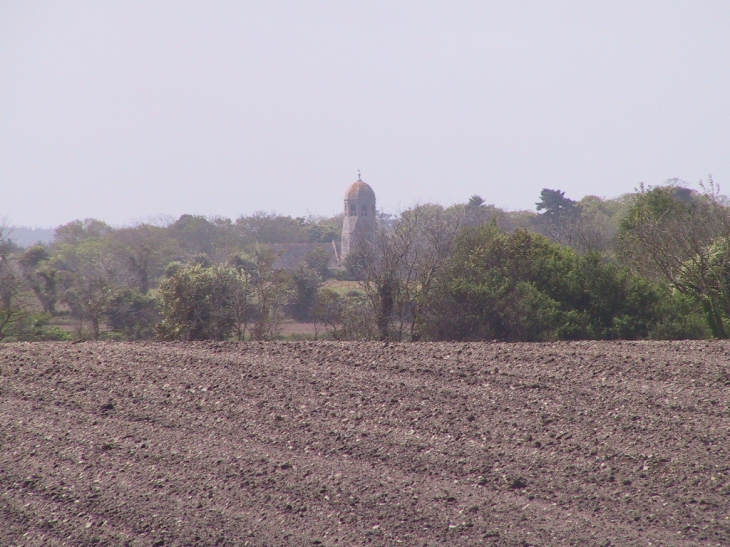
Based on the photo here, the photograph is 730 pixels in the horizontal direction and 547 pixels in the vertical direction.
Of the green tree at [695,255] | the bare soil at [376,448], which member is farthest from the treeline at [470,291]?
the bare soil at [376,448]

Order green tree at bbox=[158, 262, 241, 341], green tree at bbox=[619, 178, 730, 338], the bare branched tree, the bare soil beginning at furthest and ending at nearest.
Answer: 1. the bare branched tree
2. green tree at bbox=[158, 262, 241, 341]
3. green tree at bbox=[619, 178, 730, 338]
4. the bare soil

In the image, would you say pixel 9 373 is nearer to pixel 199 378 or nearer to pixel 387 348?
pixel 199 378

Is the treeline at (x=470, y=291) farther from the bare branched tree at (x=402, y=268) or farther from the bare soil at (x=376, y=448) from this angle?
the bare soil at (x=376, y=448)

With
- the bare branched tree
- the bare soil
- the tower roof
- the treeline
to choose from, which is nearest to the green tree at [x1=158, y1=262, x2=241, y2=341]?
the treeline

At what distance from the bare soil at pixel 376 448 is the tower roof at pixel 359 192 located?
7109 cm

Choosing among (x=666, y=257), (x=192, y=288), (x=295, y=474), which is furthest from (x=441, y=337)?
(x=295, y=474)

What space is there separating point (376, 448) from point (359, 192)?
2888 inches

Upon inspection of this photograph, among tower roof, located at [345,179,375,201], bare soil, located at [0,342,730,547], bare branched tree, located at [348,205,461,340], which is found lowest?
bare soil, located at [0,342,730,547]

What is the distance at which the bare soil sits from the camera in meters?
3.84

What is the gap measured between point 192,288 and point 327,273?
27.8m

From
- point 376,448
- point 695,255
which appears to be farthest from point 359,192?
point 376,448

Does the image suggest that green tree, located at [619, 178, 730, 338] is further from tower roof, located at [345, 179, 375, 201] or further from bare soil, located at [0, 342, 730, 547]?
tower roof, located at [345, 179, 375, 201]

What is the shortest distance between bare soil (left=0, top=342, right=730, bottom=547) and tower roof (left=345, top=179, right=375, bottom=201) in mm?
71090

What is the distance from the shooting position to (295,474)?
4.43m
